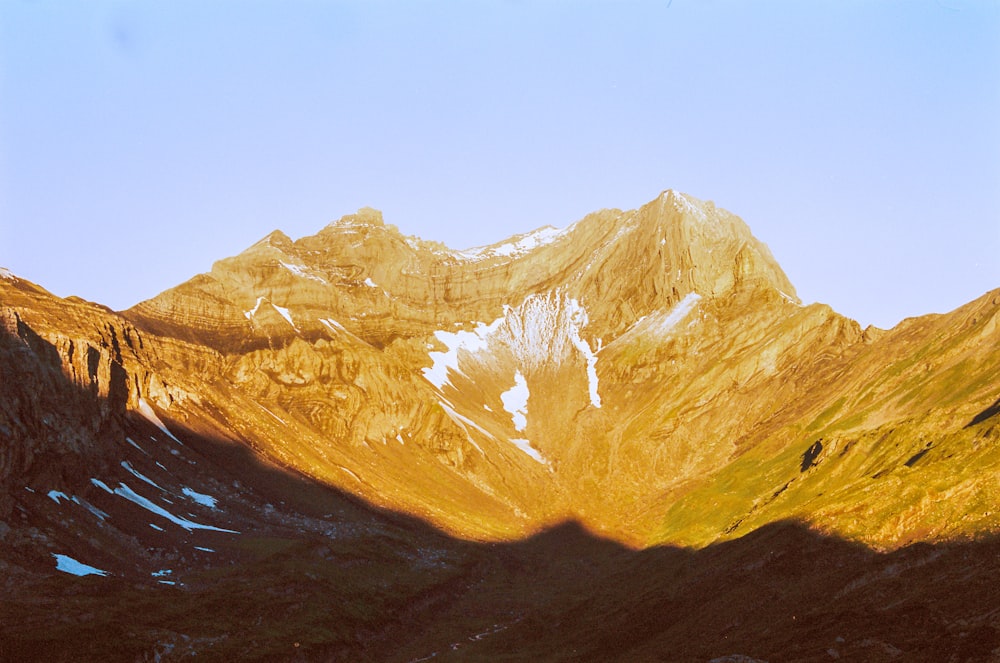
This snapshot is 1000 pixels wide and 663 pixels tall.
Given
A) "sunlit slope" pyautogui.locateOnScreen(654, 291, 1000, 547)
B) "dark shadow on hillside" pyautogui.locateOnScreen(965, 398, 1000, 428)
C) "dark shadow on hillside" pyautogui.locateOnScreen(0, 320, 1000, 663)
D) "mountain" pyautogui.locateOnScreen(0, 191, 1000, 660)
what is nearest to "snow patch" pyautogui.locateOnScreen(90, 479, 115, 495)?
"mountain" pyautogui.locateOnScreen(0, 191, 1000, 660)

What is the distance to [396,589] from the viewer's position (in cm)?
12762

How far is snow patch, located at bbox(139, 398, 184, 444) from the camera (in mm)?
163375

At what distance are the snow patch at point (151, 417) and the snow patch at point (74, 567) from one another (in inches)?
2357

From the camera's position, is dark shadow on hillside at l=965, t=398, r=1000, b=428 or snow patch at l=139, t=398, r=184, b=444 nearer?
dark shadow on hillside at l=965, t=398, r=1000, b=428

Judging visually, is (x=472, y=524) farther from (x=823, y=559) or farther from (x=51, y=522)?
(x=823, y=559)

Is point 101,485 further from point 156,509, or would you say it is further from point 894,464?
point 894,464

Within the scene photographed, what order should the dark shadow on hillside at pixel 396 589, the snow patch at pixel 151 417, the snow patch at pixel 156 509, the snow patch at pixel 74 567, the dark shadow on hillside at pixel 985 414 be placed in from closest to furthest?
the dark shadow on hillside at pixel 396 589 → the snow patch at pixel 74 567 → the dark shadow on hillside at pixel 985 414 → the snow patch at pixel 156 509 → the snow patch at pixel 151 417

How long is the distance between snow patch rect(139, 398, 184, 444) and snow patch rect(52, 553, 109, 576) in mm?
59868

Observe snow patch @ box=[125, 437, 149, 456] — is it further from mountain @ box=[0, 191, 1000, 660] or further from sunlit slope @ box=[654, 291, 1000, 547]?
sunlit slope @ box=[654, 291, 1000, 547]

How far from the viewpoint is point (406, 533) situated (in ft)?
545

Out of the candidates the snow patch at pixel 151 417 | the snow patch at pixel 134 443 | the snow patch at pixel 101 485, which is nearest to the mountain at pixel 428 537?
the snow patch at pixel 101 485

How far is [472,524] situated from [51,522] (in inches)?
3493

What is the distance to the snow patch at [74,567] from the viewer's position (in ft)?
328

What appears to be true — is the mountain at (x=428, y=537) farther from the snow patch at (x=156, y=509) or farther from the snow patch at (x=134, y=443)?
the snow patch at (x=134, y=443)
